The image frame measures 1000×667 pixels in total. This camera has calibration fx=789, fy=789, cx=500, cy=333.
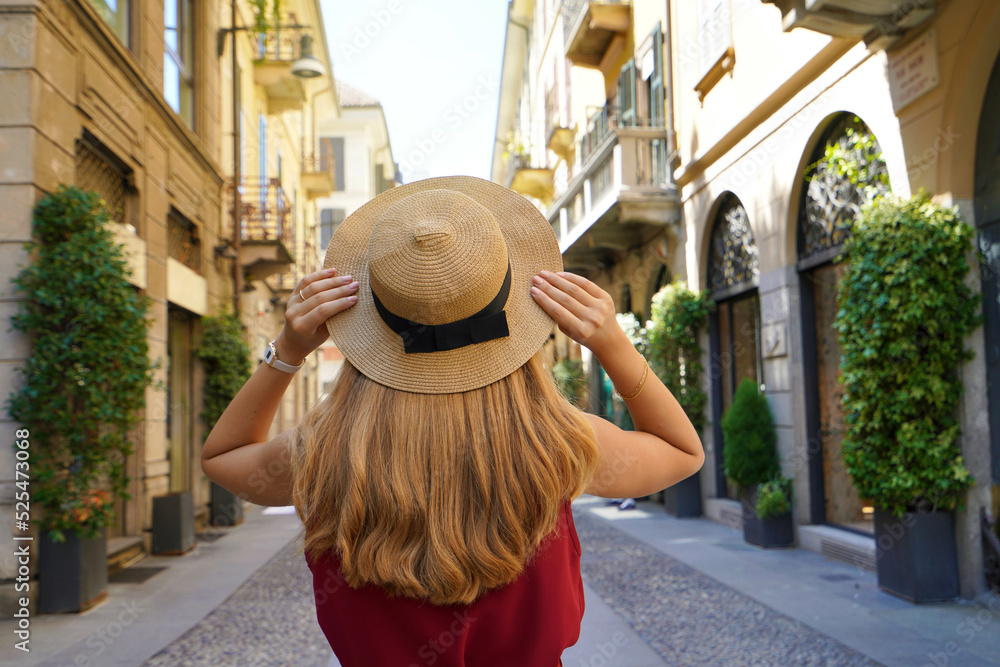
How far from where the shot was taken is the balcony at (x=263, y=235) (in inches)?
510

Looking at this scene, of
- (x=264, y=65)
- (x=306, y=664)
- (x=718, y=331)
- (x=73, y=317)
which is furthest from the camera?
(x=264, y=65)

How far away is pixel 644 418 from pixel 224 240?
38.7ft

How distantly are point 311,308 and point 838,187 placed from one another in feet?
23.6

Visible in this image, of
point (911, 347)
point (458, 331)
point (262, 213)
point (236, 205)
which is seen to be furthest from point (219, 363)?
point (458, 331)

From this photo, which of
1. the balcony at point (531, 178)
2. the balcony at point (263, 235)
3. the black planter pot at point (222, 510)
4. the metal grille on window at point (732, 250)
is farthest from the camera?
the balcony at point (531, 178)

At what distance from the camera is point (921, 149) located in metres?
6.00

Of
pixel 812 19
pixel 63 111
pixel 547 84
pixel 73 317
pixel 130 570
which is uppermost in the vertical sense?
pixel 547 84

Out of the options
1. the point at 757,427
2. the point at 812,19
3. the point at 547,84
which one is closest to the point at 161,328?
the point at 757,427

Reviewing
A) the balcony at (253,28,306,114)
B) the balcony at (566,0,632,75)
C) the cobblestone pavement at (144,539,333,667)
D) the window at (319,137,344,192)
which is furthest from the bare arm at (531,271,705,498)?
the window at (319,137,344,192)

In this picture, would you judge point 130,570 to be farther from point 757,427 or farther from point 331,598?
point 331,598

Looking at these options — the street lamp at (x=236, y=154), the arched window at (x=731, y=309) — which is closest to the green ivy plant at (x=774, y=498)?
the arched window at (x=731, y=309)

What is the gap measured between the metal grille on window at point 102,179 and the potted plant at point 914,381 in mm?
6466

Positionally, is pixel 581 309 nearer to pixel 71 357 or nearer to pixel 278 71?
pixel 71 357

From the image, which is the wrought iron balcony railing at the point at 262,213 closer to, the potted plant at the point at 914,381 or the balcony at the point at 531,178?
the balcony at the point at 531,178
